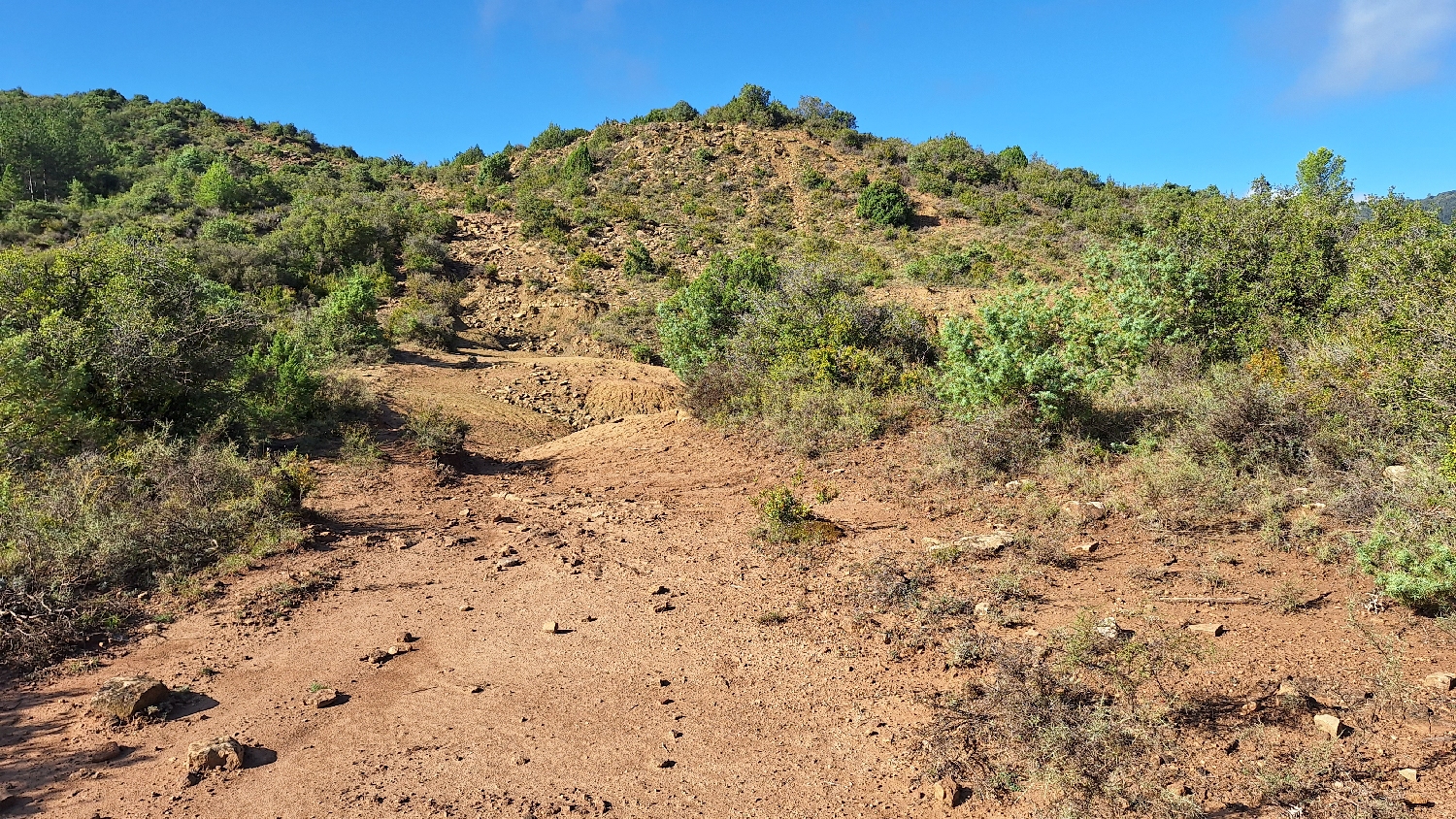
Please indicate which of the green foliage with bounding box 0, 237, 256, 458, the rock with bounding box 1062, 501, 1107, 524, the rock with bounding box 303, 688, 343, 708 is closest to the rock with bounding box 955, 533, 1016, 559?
the rock with bounding box 1062, 501, 1107, 524

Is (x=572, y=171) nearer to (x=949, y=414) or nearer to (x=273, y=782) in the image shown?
(x=949, y=414)

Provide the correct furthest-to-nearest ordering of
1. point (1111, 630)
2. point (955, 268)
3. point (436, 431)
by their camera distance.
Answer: point (955, 268), point (436, 431), point (1111, 630)

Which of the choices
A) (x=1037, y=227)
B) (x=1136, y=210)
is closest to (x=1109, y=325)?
(x=1037, y=227)

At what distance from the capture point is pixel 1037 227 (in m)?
26.8

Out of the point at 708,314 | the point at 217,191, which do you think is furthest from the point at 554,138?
the point at 708,314

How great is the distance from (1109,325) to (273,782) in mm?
10729

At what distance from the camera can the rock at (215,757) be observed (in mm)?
3557

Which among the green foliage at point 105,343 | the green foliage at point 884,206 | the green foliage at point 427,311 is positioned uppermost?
the green foliage at point 884,206

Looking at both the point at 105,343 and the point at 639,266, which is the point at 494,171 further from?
the point at 105,343

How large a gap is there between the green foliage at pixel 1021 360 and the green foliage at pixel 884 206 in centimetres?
2080

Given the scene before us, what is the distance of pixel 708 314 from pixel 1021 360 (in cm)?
663

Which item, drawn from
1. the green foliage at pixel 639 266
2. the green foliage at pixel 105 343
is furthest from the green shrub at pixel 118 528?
the green foliage at pixel 639 266

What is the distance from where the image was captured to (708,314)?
13273mm

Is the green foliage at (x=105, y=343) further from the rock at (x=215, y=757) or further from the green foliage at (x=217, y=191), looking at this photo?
the green foliage at (x=217, y=191)
